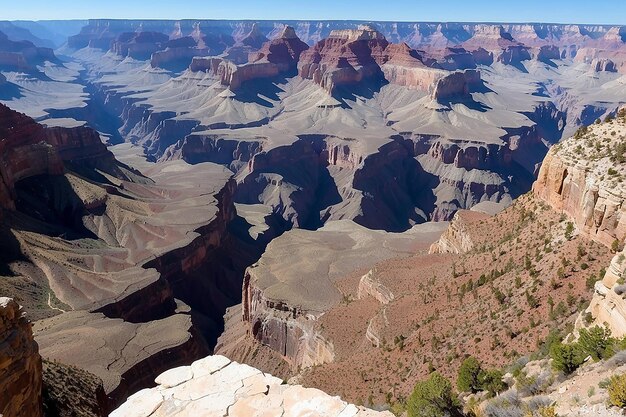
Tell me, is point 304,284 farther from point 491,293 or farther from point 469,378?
point 469,378

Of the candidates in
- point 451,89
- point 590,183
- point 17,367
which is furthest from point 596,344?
point 451,89

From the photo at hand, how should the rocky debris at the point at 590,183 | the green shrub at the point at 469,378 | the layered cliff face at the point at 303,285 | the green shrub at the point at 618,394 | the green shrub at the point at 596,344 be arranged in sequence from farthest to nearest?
the layered cliff face at the point at 303,285
the rocky debris at the point at 590,183
the green shrub at the point at 469,378
the green shrub at the point at 596,344
the green shrub at the point at 618,394

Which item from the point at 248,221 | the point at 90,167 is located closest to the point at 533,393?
the point at 248,221

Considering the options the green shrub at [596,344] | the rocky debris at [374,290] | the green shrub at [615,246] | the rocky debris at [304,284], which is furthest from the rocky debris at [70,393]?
the green shrub at [615,246]

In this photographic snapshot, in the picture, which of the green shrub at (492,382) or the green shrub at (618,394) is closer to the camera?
the green shrub at (618,394)

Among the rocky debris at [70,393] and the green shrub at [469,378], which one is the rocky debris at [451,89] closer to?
the rocky debris at [70,393]

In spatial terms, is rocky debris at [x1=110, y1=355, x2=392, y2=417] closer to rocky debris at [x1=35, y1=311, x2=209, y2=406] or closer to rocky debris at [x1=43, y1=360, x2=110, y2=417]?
rocky debris at [x1=43, y1=360, x2=110, y2=417]

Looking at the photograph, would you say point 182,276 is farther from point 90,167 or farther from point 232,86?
point 232,86
